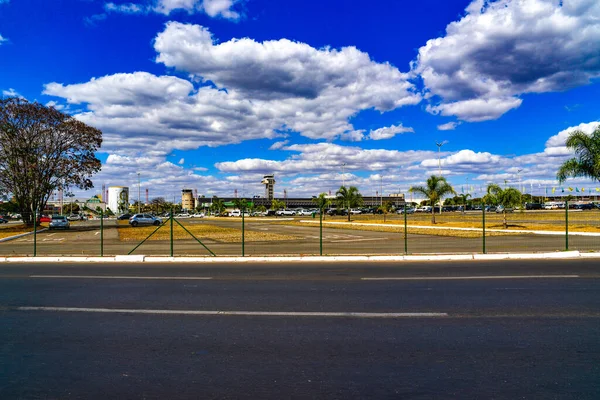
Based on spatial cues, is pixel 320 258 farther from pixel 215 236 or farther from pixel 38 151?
pixel 38 151

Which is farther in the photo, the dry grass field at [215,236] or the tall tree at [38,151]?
the tall tree at [38,151]

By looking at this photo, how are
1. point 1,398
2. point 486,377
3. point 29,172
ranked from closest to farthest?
point 1,398, point 486,377, point 29,172

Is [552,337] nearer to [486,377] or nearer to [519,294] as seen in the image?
[486,377]

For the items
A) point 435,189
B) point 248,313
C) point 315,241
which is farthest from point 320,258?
point 435,189

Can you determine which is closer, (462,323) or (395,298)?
(462,323)

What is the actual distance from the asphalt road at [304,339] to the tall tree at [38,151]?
34438 millimetres

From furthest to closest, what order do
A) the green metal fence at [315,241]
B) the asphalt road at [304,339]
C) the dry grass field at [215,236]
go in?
the dry grass field at [215,236] → the green metal fence at [315,241] → the asphalt road at [304,339]

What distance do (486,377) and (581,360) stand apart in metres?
1.24

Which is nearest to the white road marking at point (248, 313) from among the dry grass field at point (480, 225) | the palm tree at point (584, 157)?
the dry grass field at point (480, 225)

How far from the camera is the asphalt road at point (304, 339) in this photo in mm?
4125

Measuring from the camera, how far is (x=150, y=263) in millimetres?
15570

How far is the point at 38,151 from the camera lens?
3981cm

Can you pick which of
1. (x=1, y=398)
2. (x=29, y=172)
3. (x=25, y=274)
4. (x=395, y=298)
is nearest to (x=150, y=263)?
(x=25, y=274)

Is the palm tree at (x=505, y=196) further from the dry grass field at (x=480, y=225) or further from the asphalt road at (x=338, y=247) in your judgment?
the asphalt road at (x=338, y=247)
